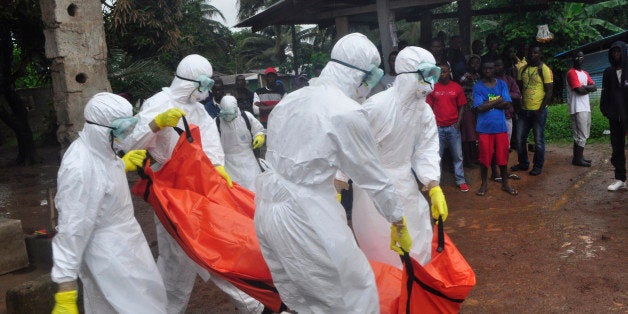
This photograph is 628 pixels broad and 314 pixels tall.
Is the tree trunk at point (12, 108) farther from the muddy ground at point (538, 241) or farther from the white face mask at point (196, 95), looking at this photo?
the white face mask at point (196, 95)

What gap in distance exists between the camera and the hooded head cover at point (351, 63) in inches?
121

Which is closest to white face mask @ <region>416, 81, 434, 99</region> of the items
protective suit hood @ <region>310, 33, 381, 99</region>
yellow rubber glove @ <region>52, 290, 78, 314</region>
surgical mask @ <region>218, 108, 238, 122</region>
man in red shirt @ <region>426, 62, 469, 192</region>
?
protective suit hood @ <region>310, 33, 381, 99</region>

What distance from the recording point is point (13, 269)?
5.61m

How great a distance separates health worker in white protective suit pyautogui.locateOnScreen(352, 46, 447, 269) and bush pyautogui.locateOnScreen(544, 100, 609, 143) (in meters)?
7.99

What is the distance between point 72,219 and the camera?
3010 millimetres

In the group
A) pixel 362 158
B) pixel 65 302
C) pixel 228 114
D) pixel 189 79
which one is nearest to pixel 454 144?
pixel 228 114

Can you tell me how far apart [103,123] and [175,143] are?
1.12 m

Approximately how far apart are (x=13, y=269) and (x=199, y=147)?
116 inches

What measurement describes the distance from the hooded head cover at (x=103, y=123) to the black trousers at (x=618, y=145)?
5758mm

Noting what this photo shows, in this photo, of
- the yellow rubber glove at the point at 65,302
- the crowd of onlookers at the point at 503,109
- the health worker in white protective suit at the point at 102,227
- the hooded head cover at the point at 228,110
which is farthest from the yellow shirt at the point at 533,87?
the yellow rubber glove at the point at 65,302

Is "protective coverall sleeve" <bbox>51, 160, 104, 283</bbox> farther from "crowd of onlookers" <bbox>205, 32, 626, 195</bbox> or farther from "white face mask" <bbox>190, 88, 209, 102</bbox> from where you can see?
"crowd of onlookers" <bbox>205, 32, 626, 195</bbox>

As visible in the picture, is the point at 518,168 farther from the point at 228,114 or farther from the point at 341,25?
the point at 228,114

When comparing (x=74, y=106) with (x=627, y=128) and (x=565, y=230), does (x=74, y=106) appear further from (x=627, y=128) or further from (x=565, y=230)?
(x=627, y=128)

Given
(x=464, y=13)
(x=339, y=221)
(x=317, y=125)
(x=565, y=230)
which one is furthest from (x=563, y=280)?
(x=464, y=13)
